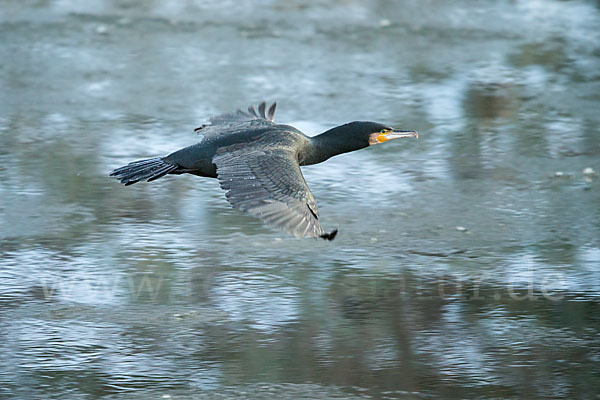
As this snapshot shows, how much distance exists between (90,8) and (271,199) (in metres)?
6.57

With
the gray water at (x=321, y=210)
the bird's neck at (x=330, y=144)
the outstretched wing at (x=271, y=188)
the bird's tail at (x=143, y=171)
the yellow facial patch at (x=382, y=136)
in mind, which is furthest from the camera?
the yellow facial patch at (x=382, y=136)

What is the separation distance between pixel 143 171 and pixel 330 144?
3.37ft

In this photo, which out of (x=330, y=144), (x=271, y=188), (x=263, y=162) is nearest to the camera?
(x=271, y=188)

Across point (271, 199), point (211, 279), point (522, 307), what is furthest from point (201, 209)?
point (522, 307)

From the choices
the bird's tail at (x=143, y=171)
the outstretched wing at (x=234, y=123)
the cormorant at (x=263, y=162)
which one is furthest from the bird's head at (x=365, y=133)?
the bird's tail at (x=143, y=171)

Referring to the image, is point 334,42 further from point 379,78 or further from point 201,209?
point 201,209

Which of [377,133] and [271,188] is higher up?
[377,133]

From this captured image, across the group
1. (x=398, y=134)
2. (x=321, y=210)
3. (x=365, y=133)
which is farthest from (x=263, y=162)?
(x=321, y=210)

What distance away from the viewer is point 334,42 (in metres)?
9.56

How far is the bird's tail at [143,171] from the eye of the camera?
5.31m

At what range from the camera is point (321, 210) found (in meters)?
6.24

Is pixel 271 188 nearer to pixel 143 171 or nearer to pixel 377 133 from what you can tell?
pixel 143 171

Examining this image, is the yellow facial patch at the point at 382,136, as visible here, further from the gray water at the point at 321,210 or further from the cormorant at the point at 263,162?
the gray water at the point at 321,210

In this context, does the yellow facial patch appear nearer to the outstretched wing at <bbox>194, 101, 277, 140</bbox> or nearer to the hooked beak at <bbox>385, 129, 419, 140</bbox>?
the hooked beak at <bbox>385, 129, 419, 140</bbox>
